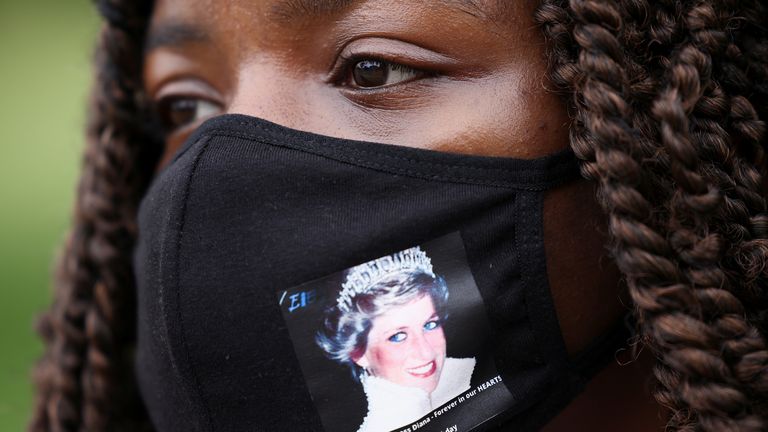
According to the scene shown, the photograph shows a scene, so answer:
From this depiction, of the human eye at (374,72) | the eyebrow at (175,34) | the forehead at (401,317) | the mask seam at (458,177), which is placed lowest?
the forehead at (401,317)

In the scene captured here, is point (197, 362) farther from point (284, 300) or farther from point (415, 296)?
point (415, 296)

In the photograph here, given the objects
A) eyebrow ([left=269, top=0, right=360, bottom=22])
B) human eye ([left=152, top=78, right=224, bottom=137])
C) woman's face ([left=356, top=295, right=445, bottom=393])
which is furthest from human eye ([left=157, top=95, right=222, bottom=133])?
woman's face ([left=356, top=295, right=445, bottom=393])

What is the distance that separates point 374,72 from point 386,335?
2.06 ft

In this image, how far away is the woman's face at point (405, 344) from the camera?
1.76 meters

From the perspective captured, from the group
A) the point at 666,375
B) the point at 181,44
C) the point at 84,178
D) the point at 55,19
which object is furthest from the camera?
the point at 55,19

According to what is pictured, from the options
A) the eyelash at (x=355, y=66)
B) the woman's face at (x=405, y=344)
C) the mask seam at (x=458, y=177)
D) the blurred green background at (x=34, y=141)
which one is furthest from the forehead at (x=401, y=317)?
the blurred green background at (x=34, y=141)

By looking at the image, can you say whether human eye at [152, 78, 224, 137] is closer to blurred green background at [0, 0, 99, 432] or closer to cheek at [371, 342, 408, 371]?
cheek at [371, 342, 408, 371]

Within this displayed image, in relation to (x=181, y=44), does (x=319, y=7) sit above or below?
below

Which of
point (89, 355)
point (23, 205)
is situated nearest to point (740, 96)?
Answer: point (89, 355)

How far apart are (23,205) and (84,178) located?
527 cm

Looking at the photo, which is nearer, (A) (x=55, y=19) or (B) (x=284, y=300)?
(B) (x=284, y=300)

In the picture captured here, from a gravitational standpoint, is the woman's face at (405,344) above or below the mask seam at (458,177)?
below

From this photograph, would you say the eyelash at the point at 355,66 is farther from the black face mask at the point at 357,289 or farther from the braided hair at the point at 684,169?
the braided hair at the point at 684,169

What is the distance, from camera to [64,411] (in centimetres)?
264
